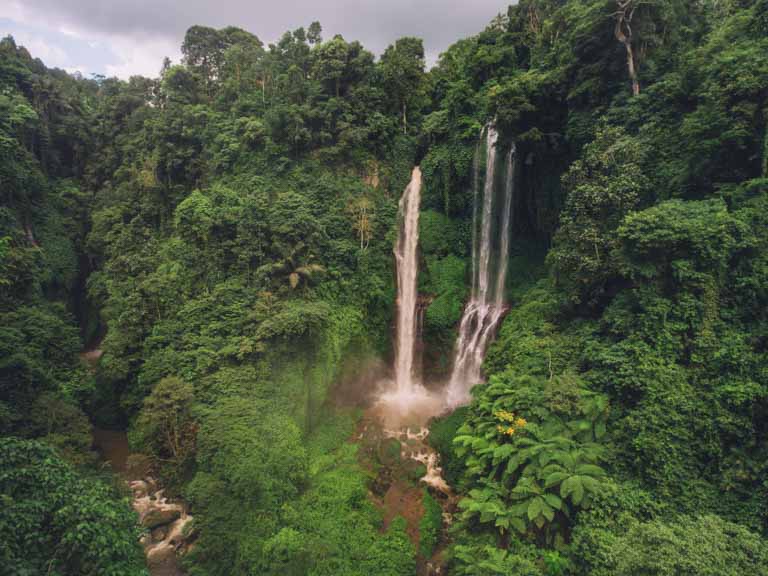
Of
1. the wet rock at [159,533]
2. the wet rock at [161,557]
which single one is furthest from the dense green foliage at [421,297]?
the wet rock at [161,557]

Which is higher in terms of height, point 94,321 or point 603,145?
point 603,145

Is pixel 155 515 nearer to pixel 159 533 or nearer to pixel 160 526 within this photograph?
pixel 160 526

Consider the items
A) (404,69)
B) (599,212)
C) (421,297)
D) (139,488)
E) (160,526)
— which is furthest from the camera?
(404,69)

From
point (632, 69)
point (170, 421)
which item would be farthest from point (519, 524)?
point (632, 69)

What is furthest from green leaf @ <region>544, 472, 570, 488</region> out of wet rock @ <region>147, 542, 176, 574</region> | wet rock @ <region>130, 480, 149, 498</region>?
wet rock @ <region>130, 480, 149, 498</region>

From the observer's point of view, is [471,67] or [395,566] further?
[471,67]

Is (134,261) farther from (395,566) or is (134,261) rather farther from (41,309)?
(395,566)

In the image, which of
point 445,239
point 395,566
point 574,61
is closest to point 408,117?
point 445,239
